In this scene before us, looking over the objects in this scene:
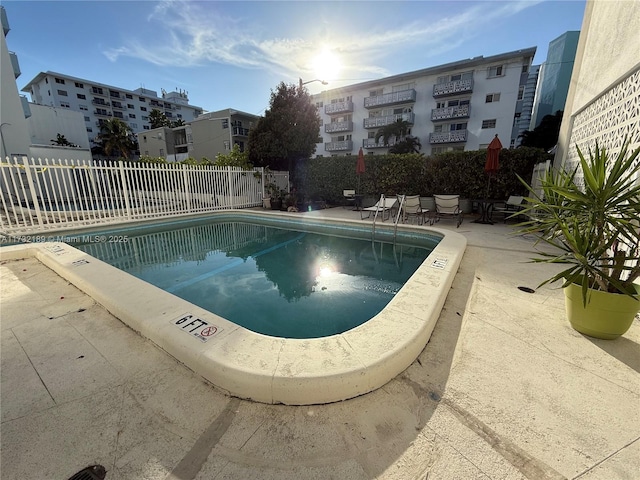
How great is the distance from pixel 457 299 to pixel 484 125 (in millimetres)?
25308

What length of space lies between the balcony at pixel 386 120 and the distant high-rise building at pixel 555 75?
18.1m

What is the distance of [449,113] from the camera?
23.0 m

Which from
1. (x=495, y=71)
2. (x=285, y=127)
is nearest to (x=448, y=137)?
(x=495, y=71)

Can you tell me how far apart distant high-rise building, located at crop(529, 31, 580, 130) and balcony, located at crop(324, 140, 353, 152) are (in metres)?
22.9

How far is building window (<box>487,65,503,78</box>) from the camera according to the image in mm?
20984

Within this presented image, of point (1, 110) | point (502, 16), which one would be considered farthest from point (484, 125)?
point (1, 110)

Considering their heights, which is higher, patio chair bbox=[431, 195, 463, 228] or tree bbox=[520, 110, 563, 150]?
tree bbox=[520, 110, 563, 150]

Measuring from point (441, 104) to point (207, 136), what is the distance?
83.2ft

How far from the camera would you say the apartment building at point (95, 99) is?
40250mm

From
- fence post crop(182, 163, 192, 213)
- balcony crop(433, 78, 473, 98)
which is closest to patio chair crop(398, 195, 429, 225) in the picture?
fence post crop(182, 163, 192, 213)

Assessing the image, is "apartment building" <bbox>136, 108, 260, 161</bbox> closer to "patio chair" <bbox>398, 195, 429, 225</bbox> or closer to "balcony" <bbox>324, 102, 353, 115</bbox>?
"balcony" <bbox>324, 102, 353, 115</bbox>

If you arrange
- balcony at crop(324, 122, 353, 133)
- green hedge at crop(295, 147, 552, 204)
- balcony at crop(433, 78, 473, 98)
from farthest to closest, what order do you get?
balcony at crop(324, 122, 353, 133) < balcony at crop(433, 78, 473, 98) < green hedge at crop(295, 147, 552, 204)

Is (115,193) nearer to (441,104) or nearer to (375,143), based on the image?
(375,143)

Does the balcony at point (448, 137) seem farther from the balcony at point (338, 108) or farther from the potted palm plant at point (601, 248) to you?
the potted palm plant at point (601, 248)
